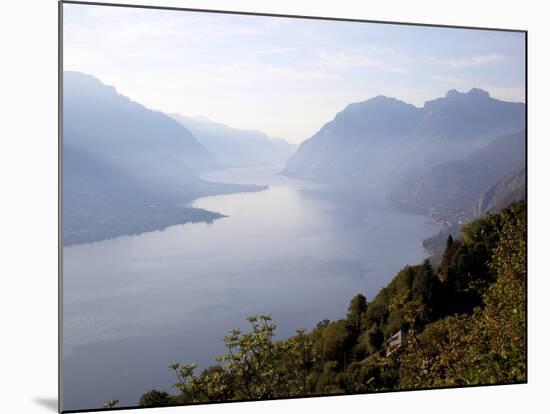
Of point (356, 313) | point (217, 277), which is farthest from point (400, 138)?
point (217, 277)

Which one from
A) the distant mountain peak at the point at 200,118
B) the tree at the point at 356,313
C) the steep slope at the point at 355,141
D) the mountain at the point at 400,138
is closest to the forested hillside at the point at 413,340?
the tree at the point at 356,313

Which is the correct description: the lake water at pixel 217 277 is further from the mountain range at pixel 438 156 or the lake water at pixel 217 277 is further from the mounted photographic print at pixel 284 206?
the mountain range at pixel 438 156

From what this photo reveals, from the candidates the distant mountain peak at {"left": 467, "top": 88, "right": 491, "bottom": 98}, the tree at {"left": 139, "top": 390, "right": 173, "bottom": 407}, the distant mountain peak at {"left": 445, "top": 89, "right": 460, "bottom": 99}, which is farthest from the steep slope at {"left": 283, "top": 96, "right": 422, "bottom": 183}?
the tree at {"left": 139, "top": 390, "right": 173, "bottom": 407}

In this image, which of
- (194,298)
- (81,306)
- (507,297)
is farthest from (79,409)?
(507,297)

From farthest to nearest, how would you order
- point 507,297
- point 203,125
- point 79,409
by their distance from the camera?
point 507,297, point 203,125, point 79,409

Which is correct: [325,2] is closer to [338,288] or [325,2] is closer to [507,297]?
[338,288]

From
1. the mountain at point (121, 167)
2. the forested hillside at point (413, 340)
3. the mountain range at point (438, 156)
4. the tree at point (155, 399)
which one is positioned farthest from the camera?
the mountain range at point (438, 156)
